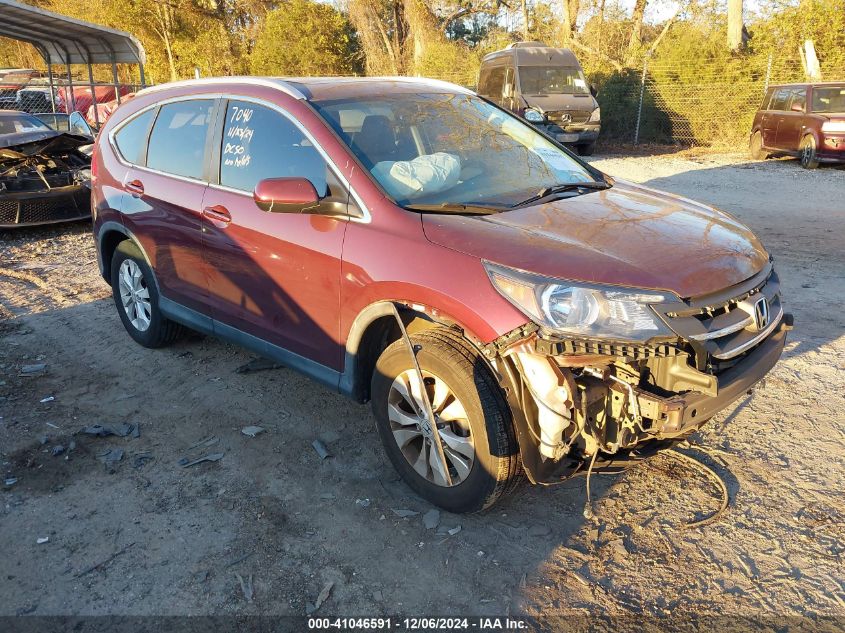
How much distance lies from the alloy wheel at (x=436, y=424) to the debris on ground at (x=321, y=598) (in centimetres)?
71

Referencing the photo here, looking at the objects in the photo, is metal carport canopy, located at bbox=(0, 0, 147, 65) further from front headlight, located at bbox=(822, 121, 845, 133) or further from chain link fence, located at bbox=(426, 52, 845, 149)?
front headlight, located at bbox=(822, 121, 845, 133)

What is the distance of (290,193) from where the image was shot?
135 inches

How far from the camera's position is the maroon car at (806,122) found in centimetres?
1361

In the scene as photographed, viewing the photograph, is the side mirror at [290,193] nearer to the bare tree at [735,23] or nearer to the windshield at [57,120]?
the windshield at [57,120]

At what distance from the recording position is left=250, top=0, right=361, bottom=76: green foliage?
26062mm

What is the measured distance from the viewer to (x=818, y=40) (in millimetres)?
17516

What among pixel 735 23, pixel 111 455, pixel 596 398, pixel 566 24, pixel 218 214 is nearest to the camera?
pixel 596 398

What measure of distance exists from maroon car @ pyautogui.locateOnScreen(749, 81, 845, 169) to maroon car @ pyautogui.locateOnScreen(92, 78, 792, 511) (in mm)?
11882

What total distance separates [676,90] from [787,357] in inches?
640

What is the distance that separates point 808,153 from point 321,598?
14875mm

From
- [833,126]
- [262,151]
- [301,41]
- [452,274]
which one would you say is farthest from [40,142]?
[301,41]

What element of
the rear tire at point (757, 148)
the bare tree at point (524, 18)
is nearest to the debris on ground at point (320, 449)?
the rear tire at point (757, 148)

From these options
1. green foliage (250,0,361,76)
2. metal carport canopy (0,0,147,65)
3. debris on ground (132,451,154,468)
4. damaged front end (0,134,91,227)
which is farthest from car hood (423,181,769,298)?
green foliage (250,0,361,76)

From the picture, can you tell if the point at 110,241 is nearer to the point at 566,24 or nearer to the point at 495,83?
the point at 495,83
